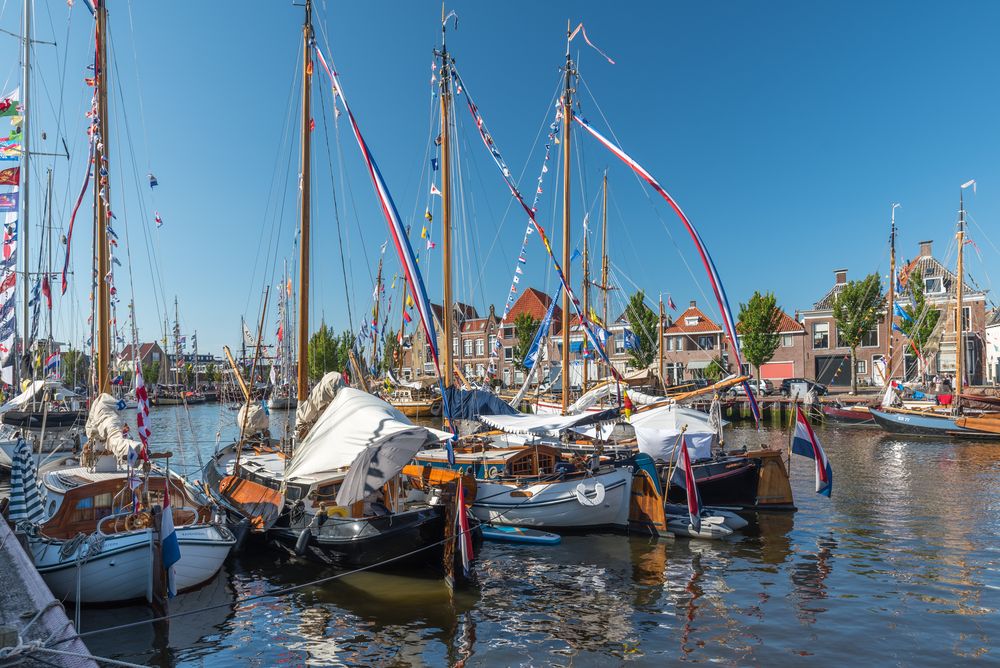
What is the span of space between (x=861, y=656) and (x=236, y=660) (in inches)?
414

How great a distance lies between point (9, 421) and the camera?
38.3 meters

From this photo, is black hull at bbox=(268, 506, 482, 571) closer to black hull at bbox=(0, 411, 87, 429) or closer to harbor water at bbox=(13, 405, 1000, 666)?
harbor water at bbox=(13, 405, 1000, 666)

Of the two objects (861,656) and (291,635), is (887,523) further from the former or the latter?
(291,635)

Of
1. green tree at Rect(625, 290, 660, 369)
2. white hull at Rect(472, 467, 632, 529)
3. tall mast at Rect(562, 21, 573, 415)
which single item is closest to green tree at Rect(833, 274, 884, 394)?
green tree at Rect(625, 290, 660, 369)

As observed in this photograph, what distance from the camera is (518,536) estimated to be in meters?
17.5

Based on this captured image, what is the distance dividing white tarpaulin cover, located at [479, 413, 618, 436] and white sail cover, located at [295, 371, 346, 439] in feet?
17.8

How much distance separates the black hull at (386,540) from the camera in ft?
45.5

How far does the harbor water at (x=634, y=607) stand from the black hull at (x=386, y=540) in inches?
19.1

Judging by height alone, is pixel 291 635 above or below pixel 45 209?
below

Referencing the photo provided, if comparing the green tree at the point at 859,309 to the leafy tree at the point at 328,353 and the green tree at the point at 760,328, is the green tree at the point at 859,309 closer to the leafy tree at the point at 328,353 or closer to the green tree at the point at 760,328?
the green tree at the point at 760,328

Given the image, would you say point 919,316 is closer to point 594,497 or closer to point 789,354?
point 789,354

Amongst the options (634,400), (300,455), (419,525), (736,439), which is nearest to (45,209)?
(300,455)

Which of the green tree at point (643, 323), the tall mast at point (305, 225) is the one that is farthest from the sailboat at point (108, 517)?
the green tree at point (643, 323)

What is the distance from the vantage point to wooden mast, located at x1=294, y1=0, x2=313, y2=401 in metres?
19.1
